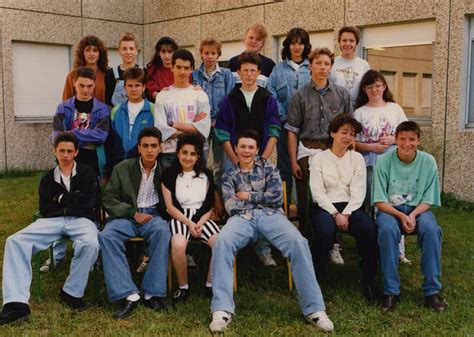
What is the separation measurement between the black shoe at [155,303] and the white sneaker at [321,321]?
1137mm

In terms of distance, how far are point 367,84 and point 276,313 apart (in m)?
2.30

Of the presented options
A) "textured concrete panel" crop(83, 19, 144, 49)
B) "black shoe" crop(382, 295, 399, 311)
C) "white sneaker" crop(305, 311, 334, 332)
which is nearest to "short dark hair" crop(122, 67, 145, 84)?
"white sneaker" crop(305, 311, 334, 332)

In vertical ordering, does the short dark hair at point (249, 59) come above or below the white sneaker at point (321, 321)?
above

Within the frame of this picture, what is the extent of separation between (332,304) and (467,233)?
2931 millimetres

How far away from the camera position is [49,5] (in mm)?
11375

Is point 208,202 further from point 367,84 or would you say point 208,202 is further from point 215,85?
point 367,84

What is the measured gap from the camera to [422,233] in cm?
442

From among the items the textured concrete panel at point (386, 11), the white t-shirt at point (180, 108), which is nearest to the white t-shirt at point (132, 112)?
the white t-shirt at point (180, 108)

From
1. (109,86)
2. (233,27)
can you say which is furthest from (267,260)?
(233,27)

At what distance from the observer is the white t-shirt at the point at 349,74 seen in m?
5.56

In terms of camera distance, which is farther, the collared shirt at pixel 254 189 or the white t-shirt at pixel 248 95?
the white t-shirt at pixel 248 95

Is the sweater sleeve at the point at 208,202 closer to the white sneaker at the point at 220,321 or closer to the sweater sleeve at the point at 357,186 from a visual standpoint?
the white sneaker at the point at 220,321

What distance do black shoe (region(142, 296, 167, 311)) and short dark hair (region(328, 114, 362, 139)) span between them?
78.9 inches

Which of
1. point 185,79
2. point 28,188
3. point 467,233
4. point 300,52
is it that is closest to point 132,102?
point 185,79
